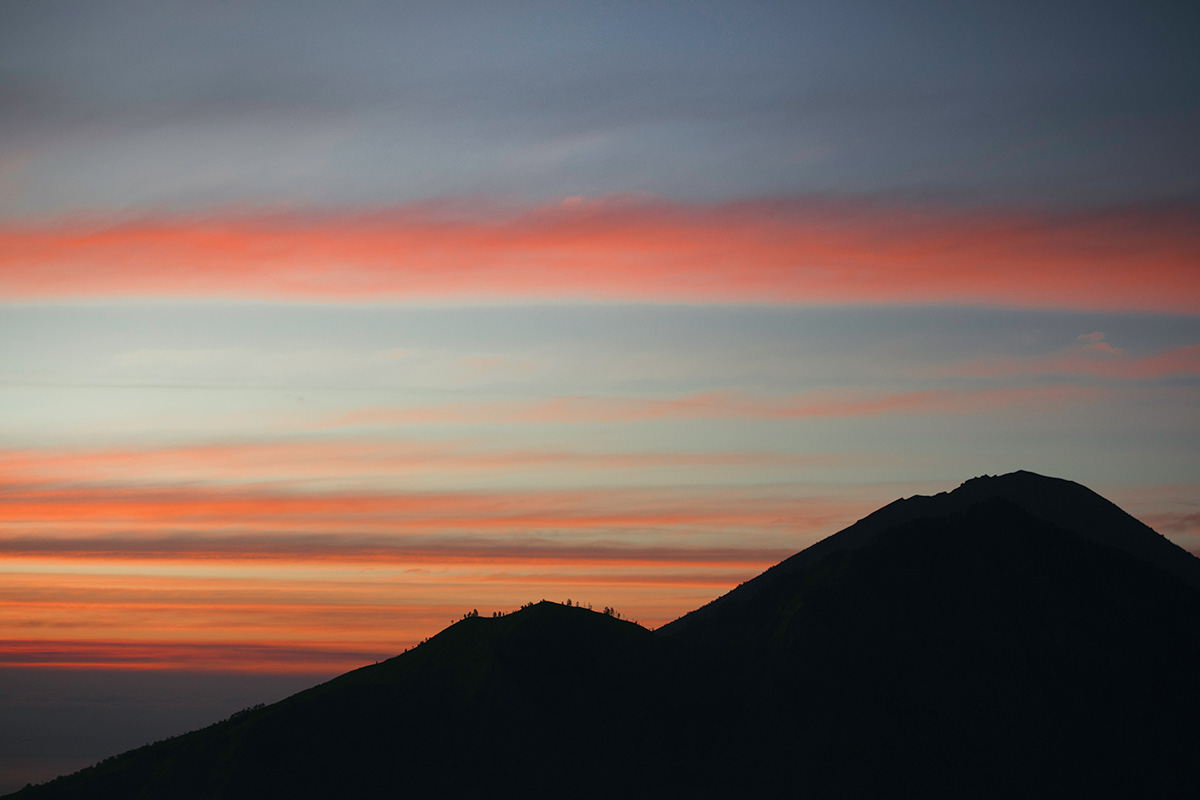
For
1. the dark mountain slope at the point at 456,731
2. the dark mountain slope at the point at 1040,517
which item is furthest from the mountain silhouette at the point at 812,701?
the dark mountain slope at the point at 1040,517

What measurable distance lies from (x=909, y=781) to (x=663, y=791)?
43.8 ft

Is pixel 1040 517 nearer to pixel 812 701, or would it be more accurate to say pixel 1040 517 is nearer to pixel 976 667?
pixel 976 667

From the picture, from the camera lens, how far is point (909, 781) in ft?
178

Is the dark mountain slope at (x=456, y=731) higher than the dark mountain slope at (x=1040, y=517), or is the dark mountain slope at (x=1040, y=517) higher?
the dark mountain slope at (x=1040, y=517)

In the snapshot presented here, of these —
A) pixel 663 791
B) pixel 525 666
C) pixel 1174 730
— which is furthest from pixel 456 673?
pixel 1174 730

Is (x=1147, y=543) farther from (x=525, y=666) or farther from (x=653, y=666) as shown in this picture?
(x=525, y=666)

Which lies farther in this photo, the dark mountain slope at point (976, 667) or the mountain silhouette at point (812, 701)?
the mountain silhouette at point (812, 701)

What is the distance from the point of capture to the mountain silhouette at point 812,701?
2215 inches

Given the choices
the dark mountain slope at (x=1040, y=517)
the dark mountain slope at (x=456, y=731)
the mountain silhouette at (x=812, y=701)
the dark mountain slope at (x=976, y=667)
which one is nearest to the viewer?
the dark mountain slope at (x=976, y=667)

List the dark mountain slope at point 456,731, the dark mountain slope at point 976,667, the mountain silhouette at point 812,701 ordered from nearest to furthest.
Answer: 1. the dark mountain slope at point 976,667
2. the mountain silhouette at point 812,701
3. the dark mountain slope at point 456,731

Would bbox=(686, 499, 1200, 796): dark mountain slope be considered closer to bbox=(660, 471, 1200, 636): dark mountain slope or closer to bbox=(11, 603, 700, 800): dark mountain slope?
bbox=(11, 603, 700, 800): dark mountain slope

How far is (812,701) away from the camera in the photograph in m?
59.2

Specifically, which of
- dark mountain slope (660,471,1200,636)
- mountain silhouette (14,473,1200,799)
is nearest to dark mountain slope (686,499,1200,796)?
mountain silhouette (14,473,1200,799)

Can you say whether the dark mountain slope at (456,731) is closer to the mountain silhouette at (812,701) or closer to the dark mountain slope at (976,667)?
the mountain silhouette at (812,701)
